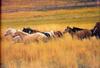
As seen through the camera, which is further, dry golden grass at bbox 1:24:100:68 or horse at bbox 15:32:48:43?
horse at bbox 15:32:48:43

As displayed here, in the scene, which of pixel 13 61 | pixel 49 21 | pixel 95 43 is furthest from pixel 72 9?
pixel 13 61

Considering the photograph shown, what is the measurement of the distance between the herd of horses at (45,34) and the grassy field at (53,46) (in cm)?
3

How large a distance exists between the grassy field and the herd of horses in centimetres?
3

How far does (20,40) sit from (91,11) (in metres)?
0.64

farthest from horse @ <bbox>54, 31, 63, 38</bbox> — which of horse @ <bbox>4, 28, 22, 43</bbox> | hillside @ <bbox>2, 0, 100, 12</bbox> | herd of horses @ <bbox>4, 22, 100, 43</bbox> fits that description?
horse @ <bbox>4, 28, 22, 43</bbox>

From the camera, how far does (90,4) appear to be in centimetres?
177

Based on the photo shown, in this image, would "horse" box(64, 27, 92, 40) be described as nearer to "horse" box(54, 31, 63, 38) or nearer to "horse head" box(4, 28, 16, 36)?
"horse" box(54, 31, 63, 38)

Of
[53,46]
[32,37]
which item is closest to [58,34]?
[53,46]

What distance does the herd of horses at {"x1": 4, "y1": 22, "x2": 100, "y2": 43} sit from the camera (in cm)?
175

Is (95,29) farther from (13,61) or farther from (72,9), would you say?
(13,61)

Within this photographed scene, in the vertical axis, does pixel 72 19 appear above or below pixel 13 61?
above

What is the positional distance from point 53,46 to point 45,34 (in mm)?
123

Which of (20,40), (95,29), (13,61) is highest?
(95,29)

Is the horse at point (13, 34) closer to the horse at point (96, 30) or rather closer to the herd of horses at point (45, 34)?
the herd of horses at point (45, 34)
